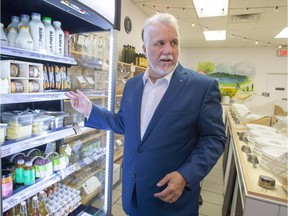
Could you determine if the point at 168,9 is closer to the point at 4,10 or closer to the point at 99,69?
the point at 99,69

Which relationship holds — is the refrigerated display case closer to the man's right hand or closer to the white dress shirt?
the man's right hand

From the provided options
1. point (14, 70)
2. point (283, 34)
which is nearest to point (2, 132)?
point (14, 70)

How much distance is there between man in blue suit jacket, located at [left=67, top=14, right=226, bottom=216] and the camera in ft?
3.84

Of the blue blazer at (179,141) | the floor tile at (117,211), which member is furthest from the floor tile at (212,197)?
the blue blazer at (179,141)

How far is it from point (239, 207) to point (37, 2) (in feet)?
6.44

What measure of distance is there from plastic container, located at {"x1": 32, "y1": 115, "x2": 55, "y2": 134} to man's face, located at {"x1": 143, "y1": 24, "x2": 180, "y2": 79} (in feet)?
2.50

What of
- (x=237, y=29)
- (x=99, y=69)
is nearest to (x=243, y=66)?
(x=237, y=29)

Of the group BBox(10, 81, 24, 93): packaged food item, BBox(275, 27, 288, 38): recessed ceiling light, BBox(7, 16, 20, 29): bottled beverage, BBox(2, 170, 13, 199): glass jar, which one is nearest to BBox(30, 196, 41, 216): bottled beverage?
BBox(2, 170, 13, 199): glass jar

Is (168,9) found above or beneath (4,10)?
above

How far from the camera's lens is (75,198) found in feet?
5.34

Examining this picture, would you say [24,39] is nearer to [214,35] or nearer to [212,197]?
[212,197]

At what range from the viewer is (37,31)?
1212mm

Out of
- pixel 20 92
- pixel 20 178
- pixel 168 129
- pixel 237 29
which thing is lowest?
pixel 20 178

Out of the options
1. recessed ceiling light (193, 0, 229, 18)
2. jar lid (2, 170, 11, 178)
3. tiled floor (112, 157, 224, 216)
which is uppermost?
recessed ceiling light (193, 0, 229, 18)
